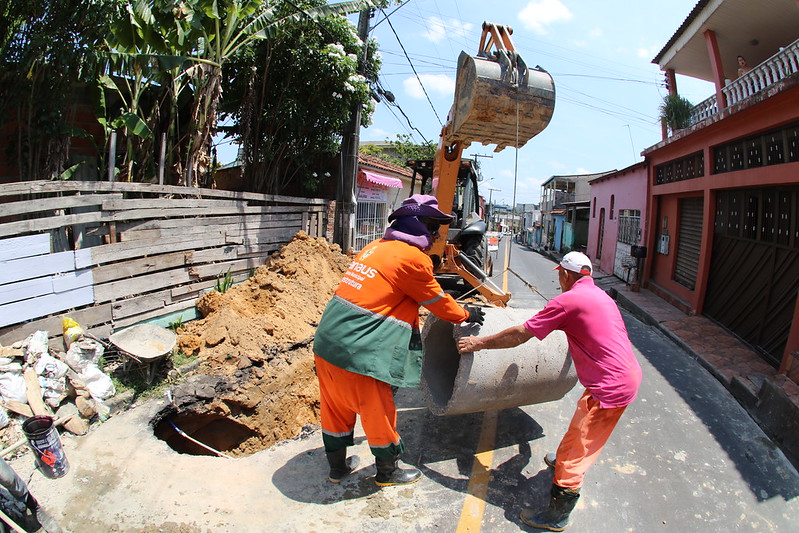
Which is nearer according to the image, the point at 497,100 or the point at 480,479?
the point at 480,479

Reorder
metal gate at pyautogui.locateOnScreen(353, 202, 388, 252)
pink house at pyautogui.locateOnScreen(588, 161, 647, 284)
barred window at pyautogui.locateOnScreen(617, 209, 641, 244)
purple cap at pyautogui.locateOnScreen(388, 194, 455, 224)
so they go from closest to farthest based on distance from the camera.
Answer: purple cap at pyautogui.locateOnScreen(388, 194, 455, 224)
pink house at pyautogui.locateOnScreen(588, 161, 647, 284)
metal gate at pyautogui.locateOnScreen(353, 202, 388, 252)
barred window at pyautogui.locateOnScreen(617, 209, 641, 244)

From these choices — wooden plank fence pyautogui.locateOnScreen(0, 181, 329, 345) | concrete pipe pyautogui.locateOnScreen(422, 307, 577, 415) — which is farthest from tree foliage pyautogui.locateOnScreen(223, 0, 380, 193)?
concrete pipe pyautogui.locateOnScreen(422, 307, 577, 415)

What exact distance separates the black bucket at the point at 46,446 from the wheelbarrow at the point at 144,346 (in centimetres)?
115

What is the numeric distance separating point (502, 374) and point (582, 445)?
2.73ft

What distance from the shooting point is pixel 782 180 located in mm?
6027

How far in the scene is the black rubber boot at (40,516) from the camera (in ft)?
7.82

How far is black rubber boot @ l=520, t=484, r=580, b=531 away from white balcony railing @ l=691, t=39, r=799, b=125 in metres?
6.45

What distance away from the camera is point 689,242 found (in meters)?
9.70

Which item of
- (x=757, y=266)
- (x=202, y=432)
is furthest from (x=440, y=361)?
(x=757, y=266)

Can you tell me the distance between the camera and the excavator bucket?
456 cm

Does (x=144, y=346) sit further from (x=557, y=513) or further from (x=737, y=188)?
(x=737, y=188)

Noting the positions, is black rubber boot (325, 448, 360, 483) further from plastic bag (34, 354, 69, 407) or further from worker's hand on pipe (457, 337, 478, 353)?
plastic bag (34, 354, 69, 407)

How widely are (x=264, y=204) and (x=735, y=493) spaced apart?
23.5 ft

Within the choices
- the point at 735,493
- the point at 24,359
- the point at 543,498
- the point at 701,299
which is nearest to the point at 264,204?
the point at 24,359
